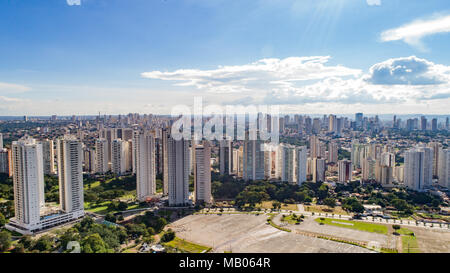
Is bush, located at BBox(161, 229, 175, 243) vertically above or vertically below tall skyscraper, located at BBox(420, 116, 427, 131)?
below

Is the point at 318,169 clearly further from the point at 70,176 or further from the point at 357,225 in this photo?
the point at 70,176

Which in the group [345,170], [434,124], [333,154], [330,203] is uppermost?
[434,124]

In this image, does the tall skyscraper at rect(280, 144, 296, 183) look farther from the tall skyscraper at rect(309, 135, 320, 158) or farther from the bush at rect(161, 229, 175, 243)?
the bush at rect(161, 229, 175, 243)

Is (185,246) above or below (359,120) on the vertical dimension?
below

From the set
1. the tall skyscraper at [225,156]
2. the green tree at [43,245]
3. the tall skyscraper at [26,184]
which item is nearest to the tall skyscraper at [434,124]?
the tall skyscraper at [225,156]

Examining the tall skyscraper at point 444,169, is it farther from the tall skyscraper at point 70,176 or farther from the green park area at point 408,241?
the tall skyscraper at point 70,176

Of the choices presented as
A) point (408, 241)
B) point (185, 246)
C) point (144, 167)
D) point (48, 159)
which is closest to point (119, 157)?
point (48, 159)

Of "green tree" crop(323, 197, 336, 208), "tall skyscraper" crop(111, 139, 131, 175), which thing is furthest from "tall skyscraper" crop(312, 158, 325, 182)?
"tall skyscraper" crop(111, 139, 131, 175)
